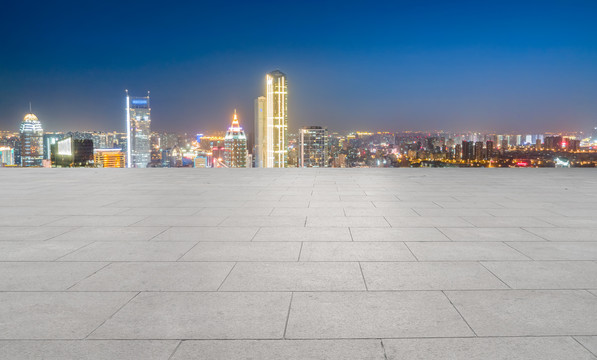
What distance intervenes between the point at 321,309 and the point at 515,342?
150 centimetres

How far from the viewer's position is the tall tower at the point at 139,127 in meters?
182

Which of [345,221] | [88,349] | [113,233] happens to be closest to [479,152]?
[345,221]

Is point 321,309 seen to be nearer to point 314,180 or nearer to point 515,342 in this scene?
point 515,342

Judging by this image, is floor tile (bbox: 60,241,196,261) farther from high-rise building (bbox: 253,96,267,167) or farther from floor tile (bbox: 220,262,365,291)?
high-rise building (bbox: 253,96,267,167)

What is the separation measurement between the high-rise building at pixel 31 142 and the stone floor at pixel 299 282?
21.5 metres

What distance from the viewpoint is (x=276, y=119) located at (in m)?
114

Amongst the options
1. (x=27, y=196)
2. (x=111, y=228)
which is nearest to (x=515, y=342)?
(x=111, y=228)

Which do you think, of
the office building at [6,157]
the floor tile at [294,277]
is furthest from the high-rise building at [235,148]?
the floor tile at [294,277]

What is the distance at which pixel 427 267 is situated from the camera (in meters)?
5.09

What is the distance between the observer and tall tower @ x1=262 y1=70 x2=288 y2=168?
4284 inches

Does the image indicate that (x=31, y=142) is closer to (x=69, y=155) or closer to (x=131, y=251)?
(x=69, y=155)

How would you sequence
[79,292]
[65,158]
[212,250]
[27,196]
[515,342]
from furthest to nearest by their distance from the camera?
[65,158] → [27,196] → [212,250] → [79,292] → [515,342]

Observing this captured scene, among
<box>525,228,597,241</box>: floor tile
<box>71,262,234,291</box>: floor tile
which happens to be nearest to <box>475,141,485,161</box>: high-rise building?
<box>525,228,597,241</box>: floor tile

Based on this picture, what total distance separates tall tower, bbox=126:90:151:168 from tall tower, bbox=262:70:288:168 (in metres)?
84.6
